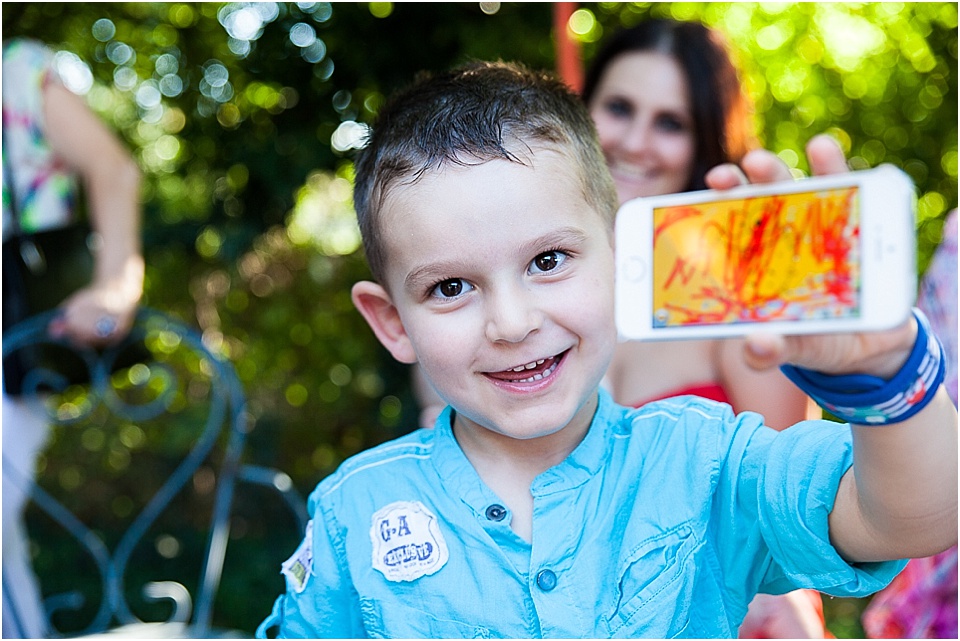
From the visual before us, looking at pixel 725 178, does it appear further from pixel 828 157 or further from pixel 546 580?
pixel 546 580

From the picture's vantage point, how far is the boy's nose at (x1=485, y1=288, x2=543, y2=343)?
3.64 ft

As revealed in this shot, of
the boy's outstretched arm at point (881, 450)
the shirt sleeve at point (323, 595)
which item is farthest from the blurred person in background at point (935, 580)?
the shirt sleeve at point (323, 595)

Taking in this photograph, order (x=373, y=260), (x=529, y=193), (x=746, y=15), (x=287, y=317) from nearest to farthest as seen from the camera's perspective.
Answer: (x=529, y=193)
(x=373, y=260)
(x=746, y=15)
(x=287, y=317)

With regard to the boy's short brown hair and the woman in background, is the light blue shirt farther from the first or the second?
the woman in background

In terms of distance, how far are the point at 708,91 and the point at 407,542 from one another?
1524 millimetres

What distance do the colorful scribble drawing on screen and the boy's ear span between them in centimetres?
54

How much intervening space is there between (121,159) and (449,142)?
135cm

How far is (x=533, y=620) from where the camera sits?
3.82 feet

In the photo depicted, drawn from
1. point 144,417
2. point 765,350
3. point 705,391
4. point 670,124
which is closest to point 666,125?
point 670,124

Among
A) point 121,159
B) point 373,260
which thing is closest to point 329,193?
point 121,159

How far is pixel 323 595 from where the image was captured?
1.29 meters

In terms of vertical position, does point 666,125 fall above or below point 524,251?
above

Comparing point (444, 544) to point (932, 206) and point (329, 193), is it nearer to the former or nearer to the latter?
point (329, 193)

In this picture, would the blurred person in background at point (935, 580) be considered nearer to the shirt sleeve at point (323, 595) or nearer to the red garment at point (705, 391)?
the red garment at point (705, 391)
